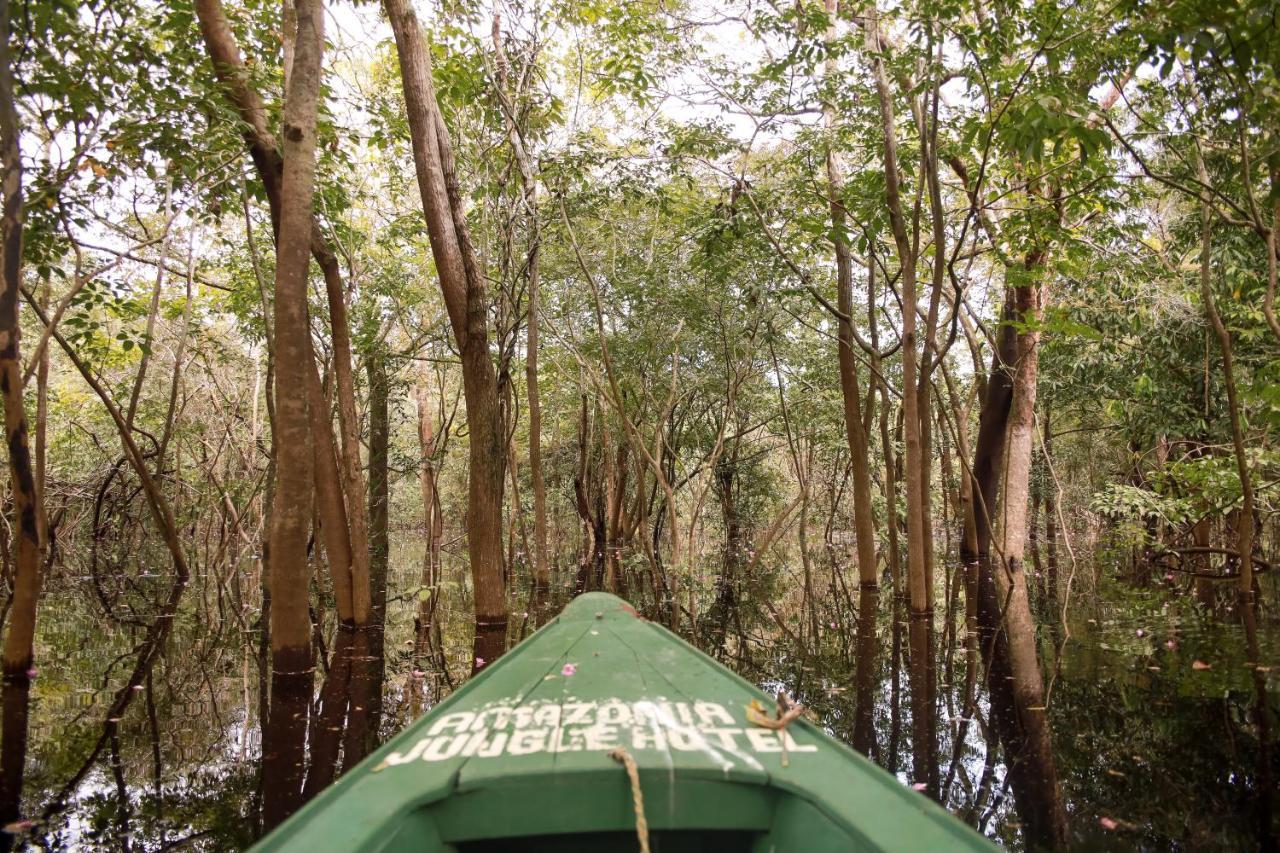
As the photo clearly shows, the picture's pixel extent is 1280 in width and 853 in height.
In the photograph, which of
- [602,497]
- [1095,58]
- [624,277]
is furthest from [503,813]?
[602,497]

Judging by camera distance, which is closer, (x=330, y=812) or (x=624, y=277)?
(x=330, y=812)

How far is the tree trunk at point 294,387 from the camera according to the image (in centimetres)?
512

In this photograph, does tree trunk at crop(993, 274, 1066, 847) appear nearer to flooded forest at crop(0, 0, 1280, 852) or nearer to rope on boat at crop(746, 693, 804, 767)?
flooded forest at crop(0, 0, 1280, 852)

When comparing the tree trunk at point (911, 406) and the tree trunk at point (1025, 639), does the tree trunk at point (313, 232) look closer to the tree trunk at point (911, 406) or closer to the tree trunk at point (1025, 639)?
the tree trunk at point (911, 406)

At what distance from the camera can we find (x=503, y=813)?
77.6 inches

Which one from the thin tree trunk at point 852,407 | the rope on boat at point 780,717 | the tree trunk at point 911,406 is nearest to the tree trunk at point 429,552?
the rope on boat at point 780,717

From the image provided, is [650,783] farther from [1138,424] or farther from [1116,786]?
[1138,424]

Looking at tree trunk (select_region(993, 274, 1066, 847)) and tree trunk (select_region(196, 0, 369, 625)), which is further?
tree trunk (select_region(196, 0, 369, 625))

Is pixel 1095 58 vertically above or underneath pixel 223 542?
above

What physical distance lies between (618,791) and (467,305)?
5556 millimetres

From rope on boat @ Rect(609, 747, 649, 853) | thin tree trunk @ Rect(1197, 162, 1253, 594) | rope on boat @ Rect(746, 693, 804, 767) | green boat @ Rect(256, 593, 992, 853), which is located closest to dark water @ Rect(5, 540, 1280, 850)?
thin tree trunk @ Rect(1197, 162, 1253, 594)

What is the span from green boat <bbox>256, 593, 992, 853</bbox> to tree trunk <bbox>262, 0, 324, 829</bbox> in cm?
320

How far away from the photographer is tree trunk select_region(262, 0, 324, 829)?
202 inches

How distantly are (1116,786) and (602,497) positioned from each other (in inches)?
626
